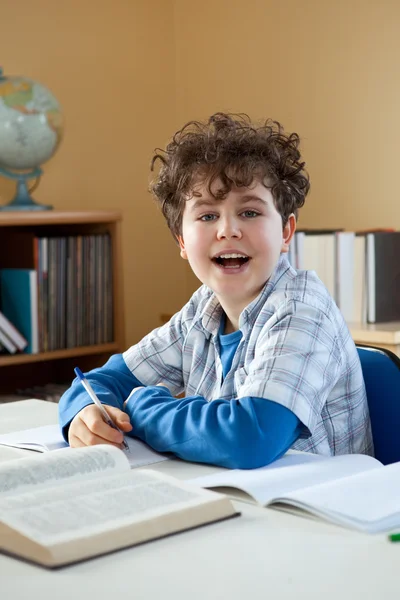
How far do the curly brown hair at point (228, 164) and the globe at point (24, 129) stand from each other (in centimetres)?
119

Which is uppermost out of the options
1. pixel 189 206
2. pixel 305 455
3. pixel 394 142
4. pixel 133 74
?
pixel 133 74

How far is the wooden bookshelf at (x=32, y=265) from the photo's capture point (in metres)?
2.64

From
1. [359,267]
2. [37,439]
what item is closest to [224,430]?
[37,439]

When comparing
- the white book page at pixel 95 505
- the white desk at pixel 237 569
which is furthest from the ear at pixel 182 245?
the white desk at pixel 237 569

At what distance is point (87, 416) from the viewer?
1.26 meters

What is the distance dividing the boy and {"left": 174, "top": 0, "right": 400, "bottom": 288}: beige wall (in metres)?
1.37

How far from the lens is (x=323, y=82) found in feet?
9.86

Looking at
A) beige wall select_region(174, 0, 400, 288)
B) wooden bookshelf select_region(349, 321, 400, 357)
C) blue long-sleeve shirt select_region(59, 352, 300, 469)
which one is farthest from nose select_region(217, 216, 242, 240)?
beige wall select_region(174, 0, 400, 288)

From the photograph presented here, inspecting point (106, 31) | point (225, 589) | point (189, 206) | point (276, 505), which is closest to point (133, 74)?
point (106, 31)

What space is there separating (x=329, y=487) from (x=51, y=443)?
51 cm

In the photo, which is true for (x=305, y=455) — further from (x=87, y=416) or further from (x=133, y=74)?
(x=133, y=74)

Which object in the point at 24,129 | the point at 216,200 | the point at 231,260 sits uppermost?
the point at 24,129

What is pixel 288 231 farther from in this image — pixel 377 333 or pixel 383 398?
pixel 377 333

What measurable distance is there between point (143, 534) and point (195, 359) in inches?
27.2
